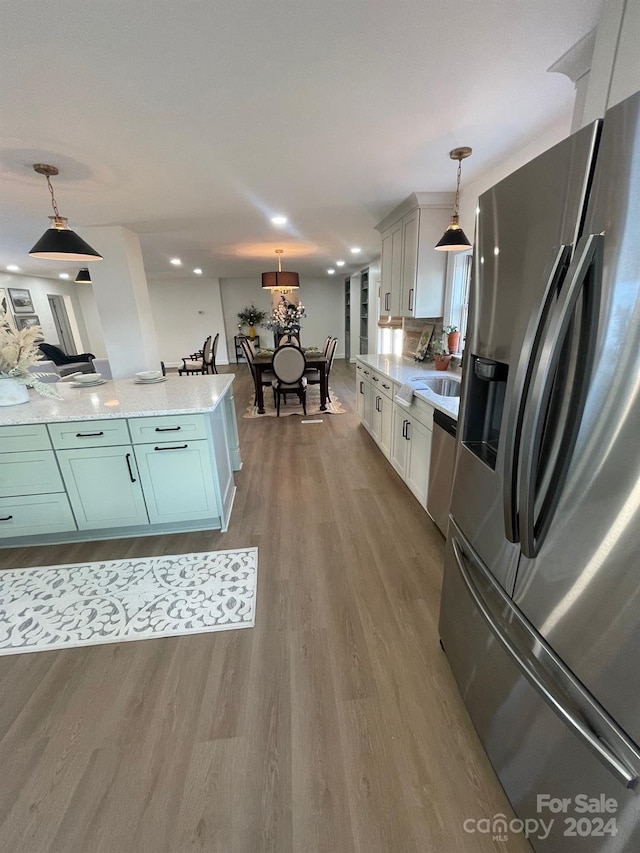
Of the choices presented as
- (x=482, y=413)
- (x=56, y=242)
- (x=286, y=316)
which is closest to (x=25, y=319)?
(x=286, y=316)

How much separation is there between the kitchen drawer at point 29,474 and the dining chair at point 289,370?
316 cm

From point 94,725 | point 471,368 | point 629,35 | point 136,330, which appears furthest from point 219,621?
point 136,330

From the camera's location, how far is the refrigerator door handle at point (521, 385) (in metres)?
0.80

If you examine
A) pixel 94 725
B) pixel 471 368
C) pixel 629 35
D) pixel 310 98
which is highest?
pixel 310 98

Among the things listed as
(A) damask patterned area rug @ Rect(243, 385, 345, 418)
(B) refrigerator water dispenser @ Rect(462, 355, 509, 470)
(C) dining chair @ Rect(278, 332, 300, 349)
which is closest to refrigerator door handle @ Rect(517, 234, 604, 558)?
(B) refrigerator water dispenser @ Rect(462, 355, 509, 470)

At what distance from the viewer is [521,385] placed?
2.92ft

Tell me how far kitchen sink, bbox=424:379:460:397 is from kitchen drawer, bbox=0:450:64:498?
291 centimetres

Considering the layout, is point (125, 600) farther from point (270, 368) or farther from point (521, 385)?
point (270, 368)

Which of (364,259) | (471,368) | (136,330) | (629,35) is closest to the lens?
(629,35)

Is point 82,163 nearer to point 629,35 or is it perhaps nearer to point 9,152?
point 9,152

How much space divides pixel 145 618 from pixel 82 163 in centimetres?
305

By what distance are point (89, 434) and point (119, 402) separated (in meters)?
0.31

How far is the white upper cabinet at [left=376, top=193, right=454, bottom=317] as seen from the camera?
127 inches

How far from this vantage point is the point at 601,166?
720mm
